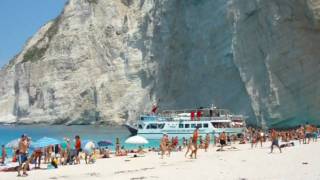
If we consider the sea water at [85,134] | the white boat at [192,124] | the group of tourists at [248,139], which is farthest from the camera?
the sea water at [85,134]

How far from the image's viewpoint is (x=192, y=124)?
1982 inches

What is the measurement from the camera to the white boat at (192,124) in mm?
49650

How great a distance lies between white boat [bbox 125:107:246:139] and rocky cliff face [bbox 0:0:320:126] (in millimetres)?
6275

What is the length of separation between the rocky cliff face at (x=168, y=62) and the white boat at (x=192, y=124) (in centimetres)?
628

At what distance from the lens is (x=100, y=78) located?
4087 inches

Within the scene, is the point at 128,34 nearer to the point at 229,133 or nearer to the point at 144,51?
the point at 144,51

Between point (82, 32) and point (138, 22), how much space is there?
13571 millimetres

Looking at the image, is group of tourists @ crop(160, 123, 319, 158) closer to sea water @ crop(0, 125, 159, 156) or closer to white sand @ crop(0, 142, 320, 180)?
white sand @ crop(0, 142, 320, 180)

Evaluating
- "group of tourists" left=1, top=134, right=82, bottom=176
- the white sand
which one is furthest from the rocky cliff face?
the white sand

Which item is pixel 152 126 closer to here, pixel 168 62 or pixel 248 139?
pixel 248 139

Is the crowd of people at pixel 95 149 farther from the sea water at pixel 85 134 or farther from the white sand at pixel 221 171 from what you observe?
the sea water at pixel 85 134

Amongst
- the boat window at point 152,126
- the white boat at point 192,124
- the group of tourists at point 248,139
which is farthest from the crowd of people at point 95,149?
the boat window at point 152,126

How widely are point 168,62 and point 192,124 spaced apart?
107 feet

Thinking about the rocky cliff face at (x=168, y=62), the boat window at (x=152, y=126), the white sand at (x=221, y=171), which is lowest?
the white sand at (x=221, y=171)
